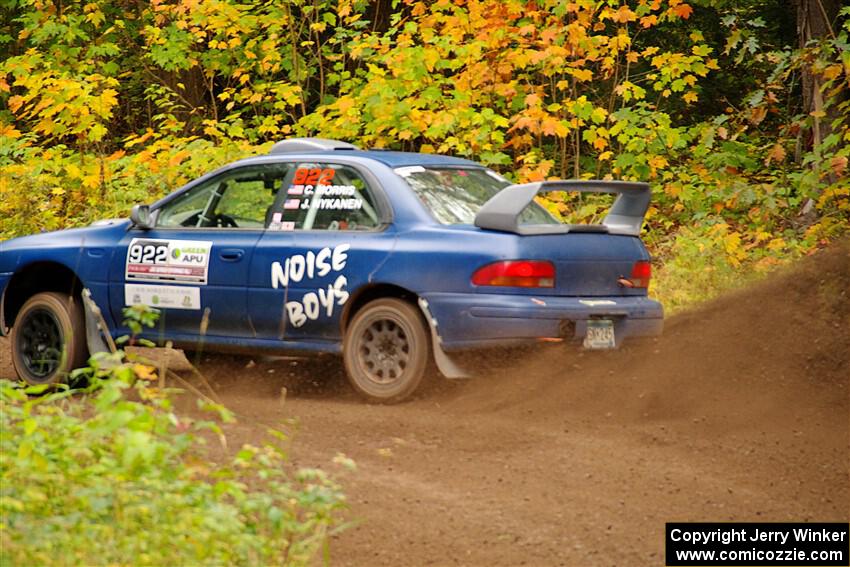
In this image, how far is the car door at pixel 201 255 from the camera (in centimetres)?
977

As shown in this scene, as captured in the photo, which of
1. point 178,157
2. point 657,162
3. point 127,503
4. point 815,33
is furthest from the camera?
point 178,157

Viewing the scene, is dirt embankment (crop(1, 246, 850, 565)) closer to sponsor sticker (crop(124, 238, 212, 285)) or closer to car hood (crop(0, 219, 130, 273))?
sponsor sticker (crop(124, 238, 212, 285))

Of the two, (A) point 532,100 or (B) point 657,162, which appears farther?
(B) point 657,162

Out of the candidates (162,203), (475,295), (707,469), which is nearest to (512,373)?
(475,295)

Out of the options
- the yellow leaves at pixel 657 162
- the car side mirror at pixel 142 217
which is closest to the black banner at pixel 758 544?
the car side mirror at pixel 142 217

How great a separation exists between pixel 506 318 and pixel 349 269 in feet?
3.62

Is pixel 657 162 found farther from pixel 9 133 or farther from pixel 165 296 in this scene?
pixel 9 133

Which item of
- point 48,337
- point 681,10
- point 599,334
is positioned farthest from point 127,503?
point 681,10

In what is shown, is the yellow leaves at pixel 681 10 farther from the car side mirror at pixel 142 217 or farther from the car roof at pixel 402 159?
the car side mirror at pixel 142 217

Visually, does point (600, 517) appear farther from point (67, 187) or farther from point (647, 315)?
point (67, 187)

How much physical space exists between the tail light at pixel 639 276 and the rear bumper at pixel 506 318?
16.5 inches

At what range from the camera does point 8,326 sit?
10570 millimetres

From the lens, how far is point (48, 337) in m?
10.3

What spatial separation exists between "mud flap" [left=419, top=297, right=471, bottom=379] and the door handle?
137cm
